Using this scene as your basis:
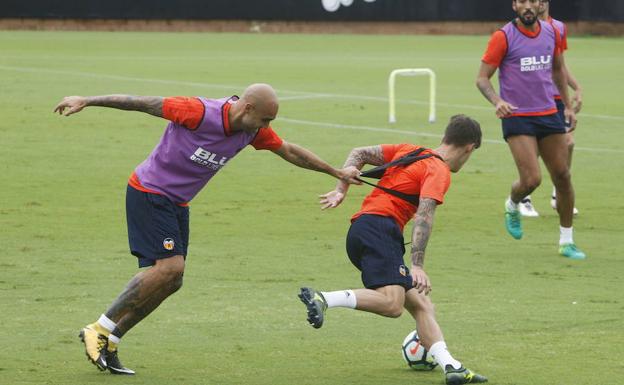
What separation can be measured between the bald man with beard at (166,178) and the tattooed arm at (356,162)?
75cm

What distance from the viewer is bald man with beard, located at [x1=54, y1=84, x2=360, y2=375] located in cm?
925

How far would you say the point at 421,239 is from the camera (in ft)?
29.6

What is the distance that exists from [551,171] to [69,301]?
5.50 m

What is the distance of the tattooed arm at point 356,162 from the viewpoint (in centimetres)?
985

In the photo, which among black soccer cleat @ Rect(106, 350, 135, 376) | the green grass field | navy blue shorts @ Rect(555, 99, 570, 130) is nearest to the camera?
black soccer cleat @ Rect(106, 350, 135, 376)

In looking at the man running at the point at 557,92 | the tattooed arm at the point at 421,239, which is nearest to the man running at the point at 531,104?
the man running at the point at 557,92

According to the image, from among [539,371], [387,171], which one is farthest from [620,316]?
[387,171]

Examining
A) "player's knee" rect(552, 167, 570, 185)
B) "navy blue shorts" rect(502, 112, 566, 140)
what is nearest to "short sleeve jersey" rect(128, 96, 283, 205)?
"navy blue shorts" rect(502, 112, 566, 140)

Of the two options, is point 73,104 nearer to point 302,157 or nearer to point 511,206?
point 302,157

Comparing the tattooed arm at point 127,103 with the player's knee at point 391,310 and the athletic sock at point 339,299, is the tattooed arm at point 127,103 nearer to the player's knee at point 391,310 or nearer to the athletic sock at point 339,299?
the athletic sock at point 339,299

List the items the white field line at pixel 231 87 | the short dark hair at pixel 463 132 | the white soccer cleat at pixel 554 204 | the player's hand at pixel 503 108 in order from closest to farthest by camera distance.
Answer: the short dark hair at pixel 463 132 < the player's hand at pixel 503 108 < the white soccer cleat at pixel 554 204 < the white field line at pixel 231 87

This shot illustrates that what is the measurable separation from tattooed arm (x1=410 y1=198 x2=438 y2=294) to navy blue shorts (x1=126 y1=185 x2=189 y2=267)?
65.3 inches

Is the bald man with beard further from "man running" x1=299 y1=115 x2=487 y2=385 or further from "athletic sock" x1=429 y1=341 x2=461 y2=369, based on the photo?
"athletic sock" x1=429 y1=341 x2=461 y2=369

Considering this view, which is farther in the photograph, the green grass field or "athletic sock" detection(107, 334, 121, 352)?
the green grass field
